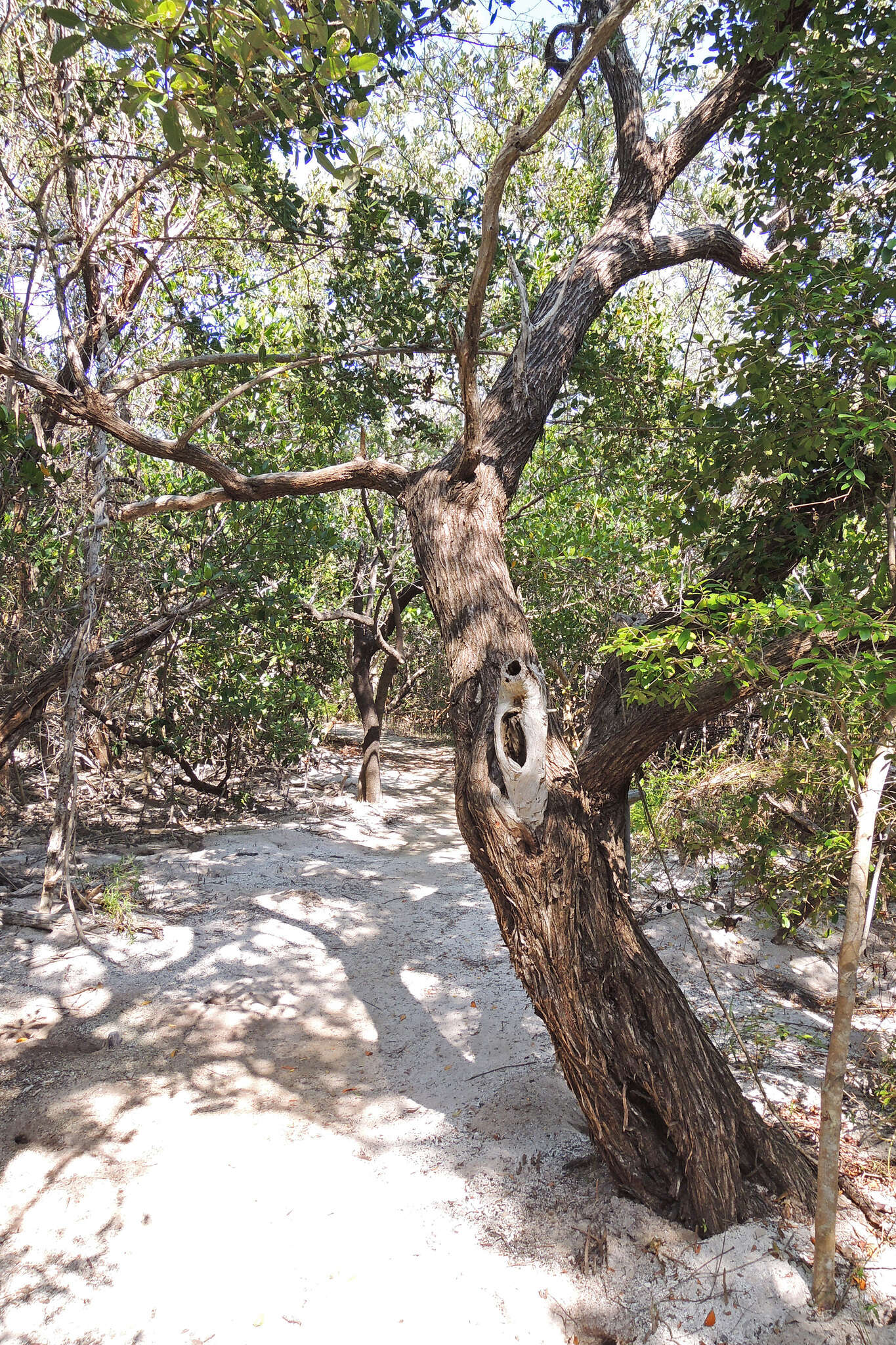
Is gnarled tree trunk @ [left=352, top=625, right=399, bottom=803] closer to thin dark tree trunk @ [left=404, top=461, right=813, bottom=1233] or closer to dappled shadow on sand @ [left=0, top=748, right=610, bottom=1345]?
dappled shadow on sand @ [left=0, top=748, right=610, bottom=1345]

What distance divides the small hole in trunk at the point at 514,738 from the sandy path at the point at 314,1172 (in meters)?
1.62

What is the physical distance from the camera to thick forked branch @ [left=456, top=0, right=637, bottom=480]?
1.83 metres

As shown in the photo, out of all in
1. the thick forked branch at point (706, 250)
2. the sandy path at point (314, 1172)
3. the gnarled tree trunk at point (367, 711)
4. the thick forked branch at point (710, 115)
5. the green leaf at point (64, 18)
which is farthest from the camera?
the gnarled tree trunk at point (367, 711)

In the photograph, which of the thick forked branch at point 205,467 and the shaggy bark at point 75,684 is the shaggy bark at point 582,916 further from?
the shaggy bark at point 75,684

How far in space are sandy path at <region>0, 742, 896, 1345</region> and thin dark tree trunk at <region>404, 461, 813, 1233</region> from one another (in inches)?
8.5

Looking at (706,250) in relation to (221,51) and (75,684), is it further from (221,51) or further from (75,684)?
(75,684)

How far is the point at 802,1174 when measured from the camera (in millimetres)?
2764

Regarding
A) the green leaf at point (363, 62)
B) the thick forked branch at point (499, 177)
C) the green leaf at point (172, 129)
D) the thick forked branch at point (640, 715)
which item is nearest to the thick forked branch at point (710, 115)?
the thick forked branch at point (499, 177)

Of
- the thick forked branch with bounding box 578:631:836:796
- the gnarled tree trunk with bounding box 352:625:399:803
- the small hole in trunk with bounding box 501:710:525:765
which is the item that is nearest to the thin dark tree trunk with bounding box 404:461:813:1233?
the small hole in trunk with bounding box 501:710:525:765

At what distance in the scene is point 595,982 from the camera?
103 inches

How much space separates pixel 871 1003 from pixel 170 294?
21.1 feet

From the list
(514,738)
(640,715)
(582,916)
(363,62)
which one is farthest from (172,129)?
(582,916)

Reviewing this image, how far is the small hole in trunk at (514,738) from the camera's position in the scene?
8.91 ft

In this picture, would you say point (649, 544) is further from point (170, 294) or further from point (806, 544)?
point (170, 294)
